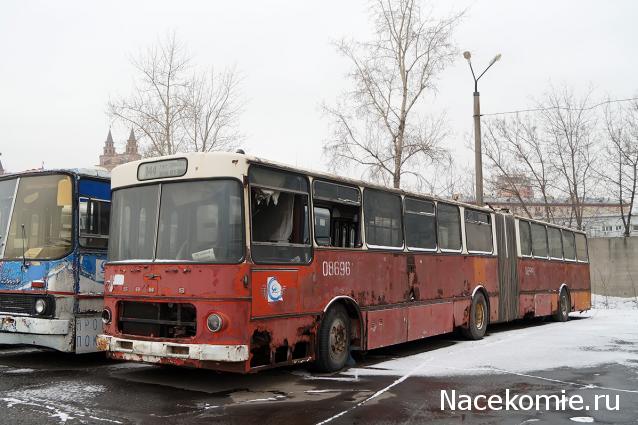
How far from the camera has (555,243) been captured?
19.2 m

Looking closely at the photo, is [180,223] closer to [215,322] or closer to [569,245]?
[215,322]

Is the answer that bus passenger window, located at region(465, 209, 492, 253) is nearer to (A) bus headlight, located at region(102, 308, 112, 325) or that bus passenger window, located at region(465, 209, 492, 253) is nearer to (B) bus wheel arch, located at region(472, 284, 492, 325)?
(B) bus wheel arch, located at region(472, 284, 492, 325)

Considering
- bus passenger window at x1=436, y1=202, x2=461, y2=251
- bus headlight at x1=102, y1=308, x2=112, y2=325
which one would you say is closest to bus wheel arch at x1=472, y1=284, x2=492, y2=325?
bus passenger window at x1=436, y1=202, x2=461, y2=251

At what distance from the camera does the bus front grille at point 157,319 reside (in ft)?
25.3

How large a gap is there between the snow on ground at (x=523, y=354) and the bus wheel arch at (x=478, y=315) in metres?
0.22

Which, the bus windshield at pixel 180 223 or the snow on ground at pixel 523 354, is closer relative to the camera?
the bus windshield at pixel 180 223

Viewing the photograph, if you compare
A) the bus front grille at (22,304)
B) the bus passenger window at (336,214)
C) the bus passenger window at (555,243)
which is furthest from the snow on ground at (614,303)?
the bus front grille at (22,304)

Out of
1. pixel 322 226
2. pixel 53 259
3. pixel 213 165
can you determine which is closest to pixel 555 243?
pixel 322 226

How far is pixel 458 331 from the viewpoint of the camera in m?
14.0

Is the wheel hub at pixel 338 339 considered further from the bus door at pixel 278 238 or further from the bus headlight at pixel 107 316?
the bus headlight at pixel 107 316

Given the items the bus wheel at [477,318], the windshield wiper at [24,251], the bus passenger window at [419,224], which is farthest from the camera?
the bus wheel at [477,318]

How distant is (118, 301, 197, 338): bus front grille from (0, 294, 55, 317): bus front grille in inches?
58.6

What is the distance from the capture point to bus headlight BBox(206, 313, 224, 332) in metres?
7.39

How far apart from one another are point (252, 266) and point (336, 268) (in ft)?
6.52
